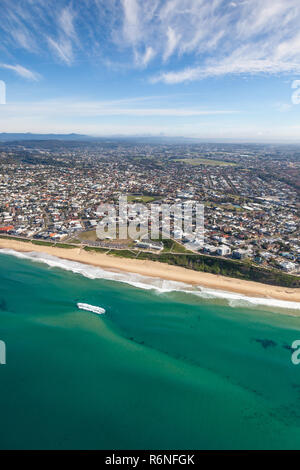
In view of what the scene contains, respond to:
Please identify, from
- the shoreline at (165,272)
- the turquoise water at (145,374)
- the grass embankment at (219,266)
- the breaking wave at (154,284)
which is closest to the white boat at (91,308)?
the turquoise water at (145,374)

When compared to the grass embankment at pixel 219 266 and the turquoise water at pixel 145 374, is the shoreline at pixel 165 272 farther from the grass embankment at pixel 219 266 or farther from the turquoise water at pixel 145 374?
the turquoise water at pixel 145 374

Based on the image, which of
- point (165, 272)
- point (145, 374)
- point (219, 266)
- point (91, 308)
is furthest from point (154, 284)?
point (145, 374)

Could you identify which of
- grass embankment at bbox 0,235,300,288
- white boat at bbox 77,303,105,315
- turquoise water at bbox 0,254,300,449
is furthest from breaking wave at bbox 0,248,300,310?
white boat at bbox 77,303,105,315

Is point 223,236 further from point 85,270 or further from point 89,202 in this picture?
point 89,202

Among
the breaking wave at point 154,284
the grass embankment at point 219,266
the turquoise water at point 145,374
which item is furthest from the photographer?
the grass embankment at point 219,266

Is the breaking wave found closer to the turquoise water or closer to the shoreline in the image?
the shoreline

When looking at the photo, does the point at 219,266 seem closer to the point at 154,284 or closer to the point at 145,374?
the point at 154,284
